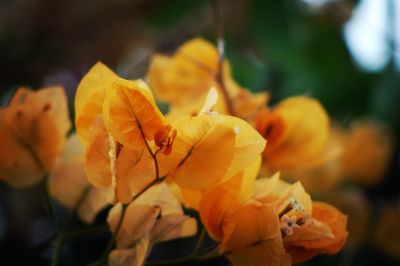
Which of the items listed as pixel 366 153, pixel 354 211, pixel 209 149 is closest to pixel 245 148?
pixel 209 149

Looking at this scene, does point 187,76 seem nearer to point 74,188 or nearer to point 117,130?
point 74,188

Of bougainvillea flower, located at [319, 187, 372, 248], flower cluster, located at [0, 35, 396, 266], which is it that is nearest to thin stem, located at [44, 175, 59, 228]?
flower cluster, located at [0, 35, 396, 266]

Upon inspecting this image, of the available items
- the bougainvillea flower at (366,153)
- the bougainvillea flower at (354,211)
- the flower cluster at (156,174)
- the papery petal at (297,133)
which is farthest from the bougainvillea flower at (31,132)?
the bougainvillea flower at (366,153)

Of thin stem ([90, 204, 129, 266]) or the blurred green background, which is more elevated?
thin stem ([90, 204, 129, 266])

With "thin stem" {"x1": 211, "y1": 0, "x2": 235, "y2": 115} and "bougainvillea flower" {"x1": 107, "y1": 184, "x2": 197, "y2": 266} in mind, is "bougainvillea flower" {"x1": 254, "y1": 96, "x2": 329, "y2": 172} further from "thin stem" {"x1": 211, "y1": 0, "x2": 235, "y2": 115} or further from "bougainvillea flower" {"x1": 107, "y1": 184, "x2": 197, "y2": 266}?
"bougainvillea flower" {"x1": 107, "y1": 184, "x2": 197, "y2": 266}

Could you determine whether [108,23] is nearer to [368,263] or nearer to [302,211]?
[368,263]

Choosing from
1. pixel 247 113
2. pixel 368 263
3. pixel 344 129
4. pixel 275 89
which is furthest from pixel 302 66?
pixel 247 113
